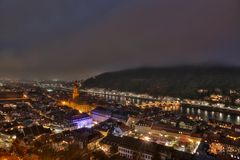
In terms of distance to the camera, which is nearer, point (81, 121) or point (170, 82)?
point (81, 121)

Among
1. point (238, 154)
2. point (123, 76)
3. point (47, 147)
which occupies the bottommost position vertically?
point (238, 154)

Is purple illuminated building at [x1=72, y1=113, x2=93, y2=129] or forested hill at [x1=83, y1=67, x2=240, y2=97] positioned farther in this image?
forested hill at [x1=83, y1=67, x2=240, y2=97]

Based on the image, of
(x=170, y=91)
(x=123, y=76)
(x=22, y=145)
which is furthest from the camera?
(x=123, y=76)

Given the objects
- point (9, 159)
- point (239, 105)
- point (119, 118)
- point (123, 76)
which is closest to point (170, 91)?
point (239, 105)

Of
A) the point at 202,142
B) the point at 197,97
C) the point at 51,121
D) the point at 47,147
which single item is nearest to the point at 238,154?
the point at 202,142

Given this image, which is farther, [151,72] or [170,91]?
[151,72]

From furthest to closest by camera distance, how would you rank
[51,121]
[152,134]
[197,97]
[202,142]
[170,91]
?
[170,91] < [197,97] < [51,121] < [152,134] < [202,142]

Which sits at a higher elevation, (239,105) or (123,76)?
(123,76)

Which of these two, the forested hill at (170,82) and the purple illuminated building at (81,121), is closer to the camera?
the purple illuminated building at (81,121)

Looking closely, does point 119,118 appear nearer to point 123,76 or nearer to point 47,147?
point 47,147
